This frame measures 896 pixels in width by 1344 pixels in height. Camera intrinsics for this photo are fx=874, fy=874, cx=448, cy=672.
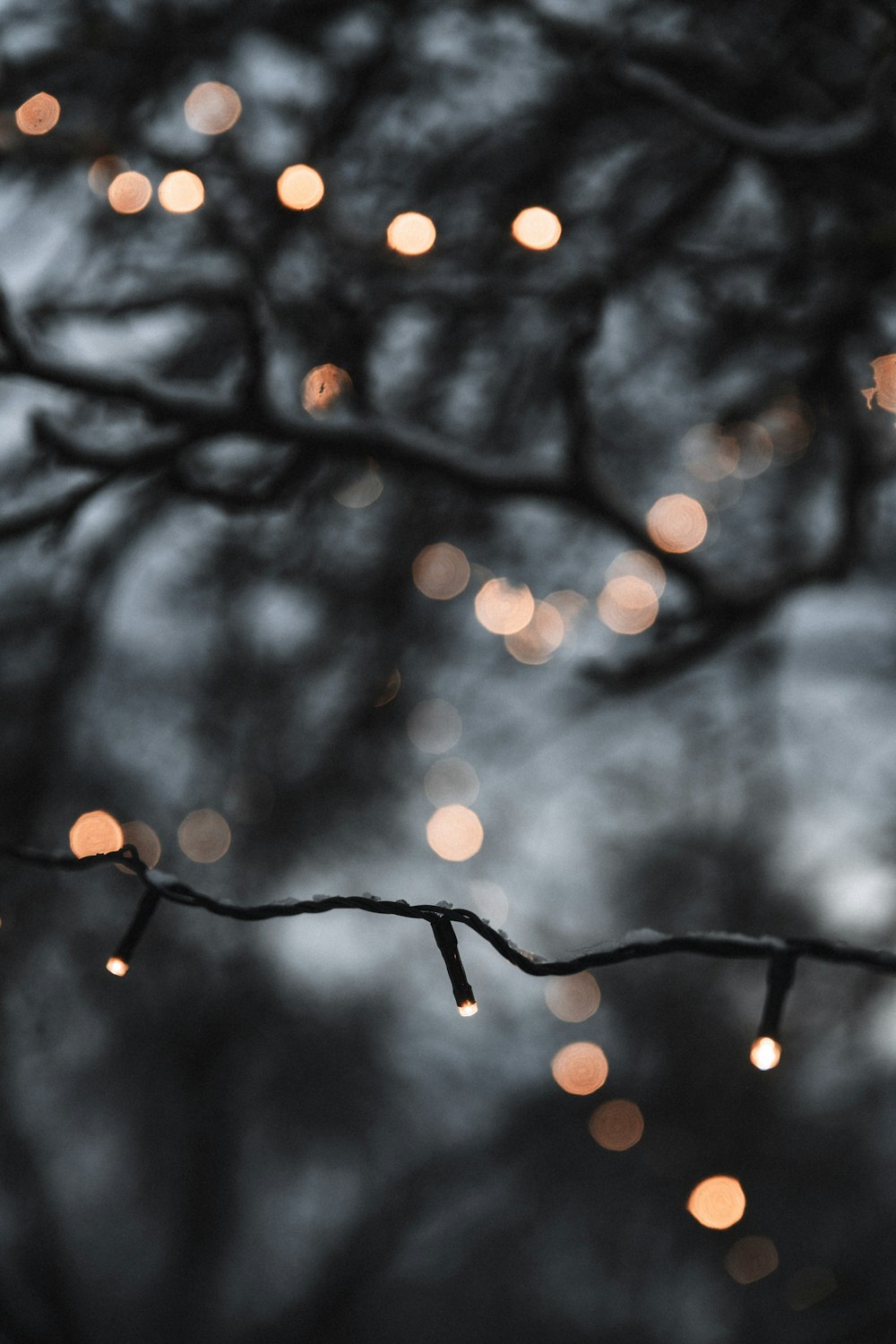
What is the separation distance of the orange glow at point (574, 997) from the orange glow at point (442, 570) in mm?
2346

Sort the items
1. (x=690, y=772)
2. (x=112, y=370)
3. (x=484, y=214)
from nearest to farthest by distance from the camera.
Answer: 1. (x=112, y=370)
2. (x=484, y=214)
3. (x=690, y=772)

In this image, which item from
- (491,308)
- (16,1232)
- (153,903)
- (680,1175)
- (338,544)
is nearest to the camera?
(153,903)

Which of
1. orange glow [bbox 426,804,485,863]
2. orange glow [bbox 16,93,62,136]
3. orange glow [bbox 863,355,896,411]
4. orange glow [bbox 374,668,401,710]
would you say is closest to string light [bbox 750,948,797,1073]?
orange glow [bbox 863,355,896,411]

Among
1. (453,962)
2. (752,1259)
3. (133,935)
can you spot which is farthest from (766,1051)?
(752,1259)

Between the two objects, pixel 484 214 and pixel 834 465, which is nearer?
pixel 484 214

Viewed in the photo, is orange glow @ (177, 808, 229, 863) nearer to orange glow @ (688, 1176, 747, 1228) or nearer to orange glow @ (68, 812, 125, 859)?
orange glow @ (68, 812, 125, 859)

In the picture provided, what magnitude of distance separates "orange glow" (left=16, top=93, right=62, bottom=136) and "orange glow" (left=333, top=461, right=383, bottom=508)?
1648 mm

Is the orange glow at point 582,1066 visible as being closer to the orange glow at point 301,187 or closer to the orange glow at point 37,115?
the orange glow at point 301,187

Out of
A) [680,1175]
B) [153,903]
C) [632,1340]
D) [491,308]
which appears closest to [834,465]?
[491,308]

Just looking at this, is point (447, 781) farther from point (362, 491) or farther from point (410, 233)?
Result: point (410, 233)

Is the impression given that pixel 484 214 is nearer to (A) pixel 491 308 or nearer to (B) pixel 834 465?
(A) pixel 491 308

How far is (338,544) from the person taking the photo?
4387 mm

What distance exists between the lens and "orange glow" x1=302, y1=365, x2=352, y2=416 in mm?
2246

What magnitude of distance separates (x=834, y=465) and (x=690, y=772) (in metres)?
1.87
